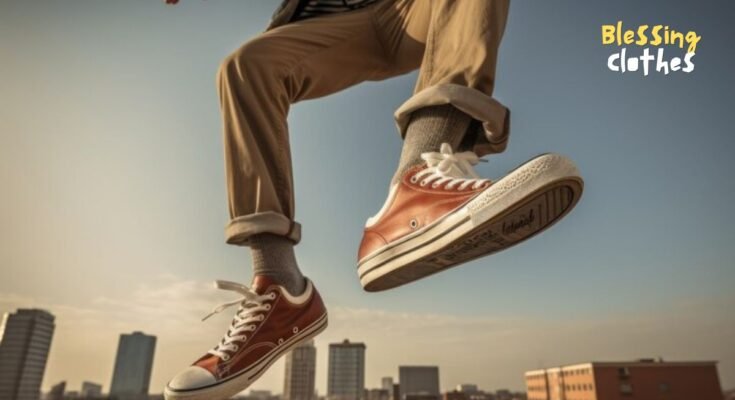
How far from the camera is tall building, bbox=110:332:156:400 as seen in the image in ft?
345

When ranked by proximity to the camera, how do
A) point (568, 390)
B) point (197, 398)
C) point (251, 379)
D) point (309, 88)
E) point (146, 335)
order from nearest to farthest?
point (197, 398) → point (251, 379) → point (309, 88) → point (568, 390) → point (146, 335)

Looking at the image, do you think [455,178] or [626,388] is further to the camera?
[626,388]

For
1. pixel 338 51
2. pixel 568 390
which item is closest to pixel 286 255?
pixel 338 51

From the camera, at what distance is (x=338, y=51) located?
60.6 inches

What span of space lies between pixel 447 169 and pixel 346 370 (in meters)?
104

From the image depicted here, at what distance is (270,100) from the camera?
145 centimetres

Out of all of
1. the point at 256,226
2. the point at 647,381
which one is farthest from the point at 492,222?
the point at 647,381

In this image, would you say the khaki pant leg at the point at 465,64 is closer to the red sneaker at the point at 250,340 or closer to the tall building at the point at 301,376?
the red sneaker at the point at 250,340

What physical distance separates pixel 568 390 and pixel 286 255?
60.8m

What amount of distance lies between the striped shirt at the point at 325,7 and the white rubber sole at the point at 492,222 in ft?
3.18

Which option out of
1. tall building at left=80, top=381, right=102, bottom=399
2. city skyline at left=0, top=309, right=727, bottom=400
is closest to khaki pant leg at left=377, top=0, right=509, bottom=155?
city skyline at left=0, top=309, right=727, bottom=400

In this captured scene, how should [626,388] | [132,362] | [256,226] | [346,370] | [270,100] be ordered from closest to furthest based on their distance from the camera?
1. [256,226]
2. [270,100]
3. [626,388]
4. [346,370]
5. [132,362]

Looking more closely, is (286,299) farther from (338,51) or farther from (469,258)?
(338,51)

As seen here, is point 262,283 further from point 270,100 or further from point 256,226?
point 270,100
